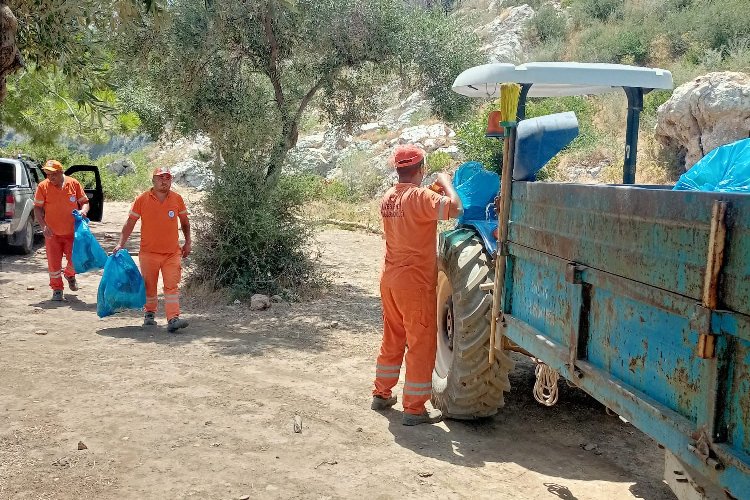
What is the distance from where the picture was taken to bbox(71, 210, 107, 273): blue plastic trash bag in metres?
8.51

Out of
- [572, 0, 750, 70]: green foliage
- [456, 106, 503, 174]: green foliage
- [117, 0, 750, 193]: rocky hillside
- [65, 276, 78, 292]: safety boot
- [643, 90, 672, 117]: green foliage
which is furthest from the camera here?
[572, 0, 750, 70]: green foliage

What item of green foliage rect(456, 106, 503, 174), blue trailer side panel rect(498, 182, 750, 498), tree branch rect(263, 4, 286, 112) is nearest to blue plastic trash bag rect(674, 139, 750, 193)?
blue trailer side panel rect(498, 182, 750, 498)

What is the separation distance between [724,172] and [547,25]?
98.2ft

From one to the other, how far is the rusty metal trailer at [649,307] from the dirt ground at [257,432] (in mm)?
868

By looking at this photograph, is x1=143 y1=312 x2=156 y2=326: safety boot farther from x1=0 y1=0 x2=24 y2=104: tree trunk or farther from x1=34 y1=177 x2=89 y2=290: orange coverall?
x1=0 y1=0 x2=24 y2=104: tree trunk

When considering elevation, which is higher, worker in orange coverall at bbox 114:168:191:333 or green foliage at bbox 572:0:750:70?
green foliage at bbox 572:0:750:70

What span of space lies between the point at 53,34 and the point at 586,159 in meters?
11.5

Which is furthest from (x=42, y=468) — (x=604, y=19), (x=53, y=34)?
(x=604, y=19)

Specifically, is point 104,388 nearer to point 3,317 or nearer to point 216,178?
point 3,317

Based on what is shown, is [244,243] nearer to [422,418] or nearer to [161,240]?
[161,240]

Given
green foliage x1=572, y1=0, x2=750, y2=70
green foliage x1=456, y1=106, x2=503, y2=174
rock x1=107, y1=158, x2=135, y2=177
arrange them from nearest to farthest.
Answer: green foliage x1=456, y1=106, x2=503, y2=174 → green foliage x1=572, y1=0, x2=750, y2=70 → rock x1=107, y1=158, x2=135, y2=177

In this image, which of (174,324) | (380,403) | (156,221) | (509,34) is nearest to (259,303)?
(174,324)

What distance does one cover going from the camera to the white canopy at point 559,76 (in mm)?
4422

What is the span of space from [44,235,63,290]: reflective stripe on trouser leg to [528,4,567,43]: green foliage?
24.9 meters
